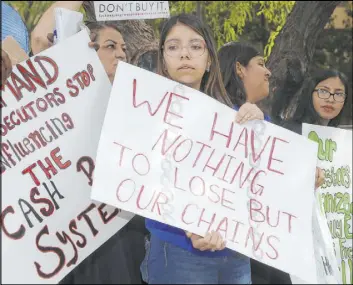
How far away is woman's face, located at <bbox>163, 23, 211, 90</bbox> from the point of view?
80.5 inches

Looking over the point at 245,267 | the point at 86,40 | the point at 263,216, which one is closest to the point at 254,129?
the point at 263,216

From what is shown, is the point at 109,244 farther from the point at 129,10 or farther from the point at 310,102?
the point at 310,102

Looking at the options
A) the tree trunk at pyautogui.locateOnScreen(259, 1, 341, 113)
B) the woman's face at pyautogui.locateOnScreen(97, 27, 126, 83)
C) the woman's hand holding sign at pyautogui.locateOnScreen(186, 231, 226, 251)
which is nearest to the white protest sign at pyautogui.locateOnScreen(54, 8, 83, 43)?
the woman's face at pyautogui.locateOnScreen(97, 27, 126, 83)

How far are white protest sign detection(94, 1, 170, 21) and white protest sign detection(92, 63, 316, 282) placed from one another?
651 millimetres

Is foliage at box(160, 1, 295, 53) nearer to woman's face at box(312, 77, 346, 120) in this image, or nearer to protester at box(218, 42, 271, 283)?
woman's face at box(312, 77, 346, 120)

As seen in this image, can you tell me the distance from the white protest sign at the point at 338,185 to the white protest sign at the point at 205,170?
47 centimetres

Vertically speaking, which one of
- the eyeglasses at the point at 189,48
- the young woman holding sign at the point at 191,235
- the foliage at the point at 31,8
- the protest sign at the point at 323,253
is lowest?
the foliage at the point at 31,8

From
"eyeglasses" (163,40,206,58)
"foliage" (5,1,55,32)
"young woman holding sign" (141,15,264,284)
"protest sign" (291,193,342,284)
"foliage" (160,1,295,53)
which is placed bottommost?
"foliage" (5,1,55,32)

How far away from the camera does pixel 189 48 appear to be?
6.74ft

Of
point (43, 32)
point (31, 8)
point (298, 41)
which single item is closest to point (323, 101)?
point (43, 32)

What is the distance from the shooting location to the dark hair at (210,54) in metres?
2.07

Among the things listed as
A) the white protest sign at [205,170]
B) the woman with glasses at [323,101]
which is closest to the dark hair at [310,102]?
the woman with glasses at [323,101]

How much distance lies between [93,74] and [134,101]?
192 millimetres

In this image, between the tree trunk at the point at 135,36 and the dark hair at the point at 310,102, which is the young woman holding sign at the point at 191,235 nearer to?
the tree trunk at the point at 135,36
